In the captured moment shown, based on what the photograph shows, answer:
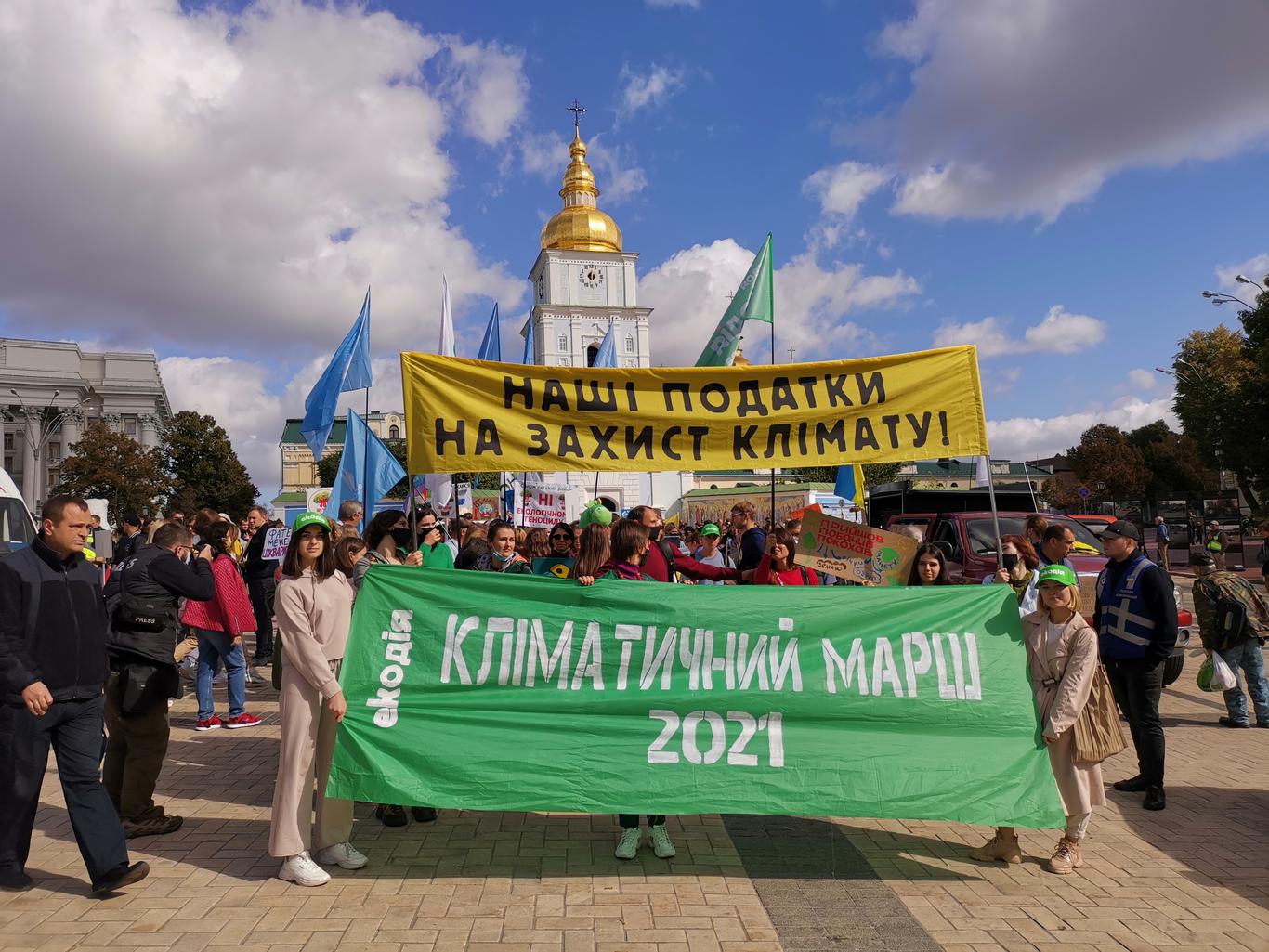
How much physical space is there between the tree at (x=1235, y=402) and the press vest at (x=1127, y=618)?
24244 mm

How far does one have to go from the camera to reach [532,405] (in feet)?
17.5

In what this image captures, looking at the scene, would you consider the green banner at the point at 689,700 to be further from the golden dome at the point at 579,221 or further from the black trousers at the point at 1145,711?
the golden dome at the point at 579,221

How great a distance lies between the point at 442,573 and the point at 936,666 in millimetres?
2693

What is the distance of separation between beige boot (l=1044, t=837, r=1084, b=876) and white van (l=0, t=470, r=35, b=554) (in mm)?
11284

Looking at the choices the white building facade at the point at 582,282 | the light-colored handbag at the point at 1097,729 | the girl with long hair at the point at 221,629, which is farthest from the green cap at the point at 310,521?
the white building facade at the point at 582,282

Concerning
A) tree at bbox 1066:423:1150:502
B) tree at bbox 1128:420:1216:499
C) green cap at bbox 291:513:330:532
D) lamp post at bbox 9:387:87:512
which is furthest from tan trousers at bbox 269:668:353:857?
lamp post at bbox 9:387:87:512

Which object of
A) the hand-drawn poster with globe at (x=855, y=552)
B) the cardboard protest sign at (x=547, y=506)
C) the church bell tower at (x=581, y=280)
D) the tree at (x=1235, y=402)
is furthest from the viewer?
the church bell tower at (x=581, y=280)

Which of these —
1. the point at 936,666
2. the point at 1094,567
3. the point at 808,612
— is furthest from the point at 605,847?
the point at 1094,567

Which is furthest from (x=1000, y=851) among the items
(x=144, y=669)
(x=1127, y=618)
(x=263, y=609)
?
(x=263, y=609)

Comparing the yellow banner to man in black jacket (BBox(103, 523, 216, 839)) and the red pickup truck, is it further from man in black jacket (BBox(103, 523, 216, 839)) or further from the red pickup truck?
the red pickup truck

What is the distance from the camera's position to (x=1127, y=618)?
5.82 m

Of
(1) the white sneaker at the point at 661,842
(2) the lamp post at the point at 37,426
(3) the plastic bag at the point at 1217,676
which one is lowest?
(1) the white sneaker at the point at 661,842

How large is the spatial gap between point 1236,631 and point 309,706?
25.7ft

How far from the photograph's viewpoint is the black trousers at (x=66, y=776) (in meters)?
4.23
